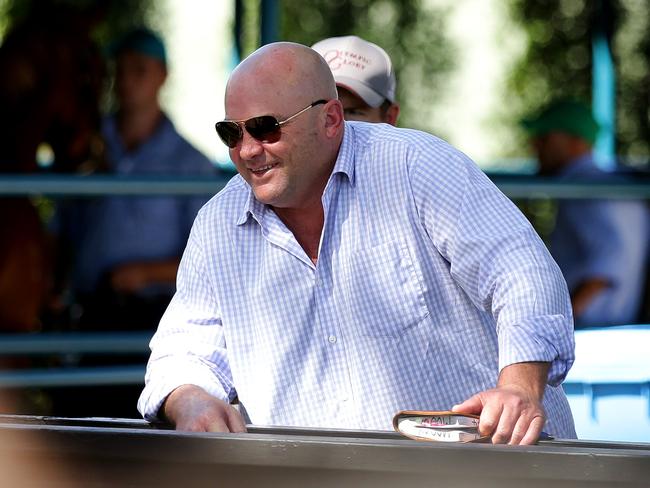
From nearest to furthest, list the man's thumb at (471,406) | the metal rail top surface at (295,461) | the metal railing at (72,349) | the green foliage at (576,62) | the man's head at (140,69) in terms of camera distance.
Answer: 1. the metal rail top surface at (295,461)
2. the man's thumb at (471,406)
3. the metal railing at (72,349)
4. the man's head at (140,69)
5. the green foliage at (576,62)

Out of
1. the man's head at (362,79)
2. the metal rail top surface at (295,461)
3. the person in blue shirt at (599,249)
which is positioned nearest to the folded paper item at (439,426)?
the metal rail top surface at (295,461)

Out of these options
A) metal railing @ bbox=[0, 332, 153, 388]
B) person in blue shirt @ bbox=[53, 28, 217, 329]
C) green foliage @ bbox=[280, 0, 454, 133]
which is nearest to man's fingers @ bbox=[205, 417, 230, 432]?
metal railing @ bbox=[0, 332, 153, 388]

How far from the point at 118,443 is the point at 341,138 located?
1.07 metres

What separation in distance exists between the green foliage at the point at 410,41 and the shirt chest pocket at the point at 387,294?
835cm

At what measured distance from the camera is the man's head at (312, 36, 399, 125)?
3.30 metres

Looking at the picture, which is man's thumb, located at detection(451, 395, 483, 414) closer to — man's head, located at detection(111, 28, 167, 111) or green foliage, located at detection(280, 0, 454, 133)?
man's head, located at detection(111, 28, 167, 111)

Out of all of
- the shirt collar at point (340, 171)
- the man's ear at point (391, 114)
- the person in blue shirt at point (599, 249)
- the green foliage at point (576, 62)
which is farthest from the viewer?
the green foliage at point (576, 62)

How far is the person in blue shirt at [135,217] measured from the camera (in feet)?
16.2

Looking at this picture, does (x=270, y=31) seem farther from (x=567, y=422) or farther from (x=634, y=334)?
(x=567, y=422)

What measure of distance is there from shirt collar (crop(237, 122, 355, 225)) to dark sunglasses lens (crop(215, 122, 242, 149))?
130 millimetres

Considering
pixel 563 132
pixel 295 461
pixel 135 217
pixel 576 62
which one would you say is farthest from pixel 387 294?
pixel 576 62

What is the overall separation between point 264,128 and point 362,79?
934mm

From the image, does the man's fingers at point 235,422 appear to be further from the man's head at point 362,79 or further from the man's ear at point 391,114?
the man's ear at point 391,114

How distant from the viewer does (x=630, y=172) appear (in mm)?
6094
